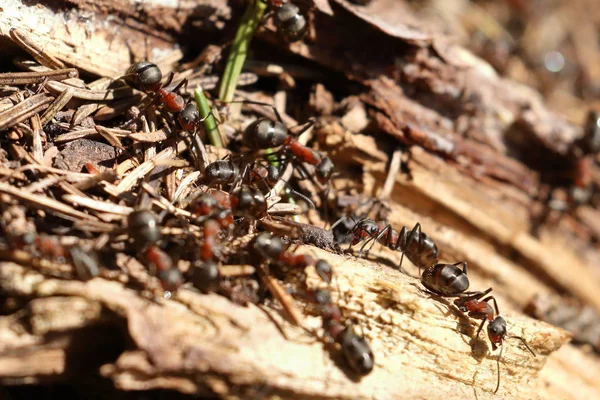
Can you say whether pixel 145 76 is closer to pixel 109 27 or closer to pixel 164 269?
pixel 109 27

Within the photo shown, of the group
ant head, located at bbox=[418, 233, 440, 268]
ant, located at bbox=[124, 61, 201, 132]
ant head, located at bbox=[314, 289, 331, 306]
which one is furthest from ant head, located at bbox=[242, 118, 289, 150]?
ant head, located at bbox=[314, 289, 331, 306]

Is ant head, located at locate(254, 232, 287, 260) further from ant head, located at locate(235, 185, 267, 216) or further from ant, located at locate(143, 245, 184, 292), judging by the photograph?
ant, located at locate(143, 245, 184, 292)

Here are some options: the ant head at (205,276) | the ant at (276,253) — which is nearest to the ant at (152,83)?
the ant at (276,253)

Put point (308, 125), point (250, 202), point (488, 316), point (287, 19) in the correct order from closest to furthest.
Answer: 1. point (250, 202)
2. point (488, 316)
3. point (287, 19)
4. point (308, 125)

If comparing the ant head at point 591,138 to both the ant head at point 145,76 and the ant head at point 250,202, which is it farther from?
the ant head at point 145,76

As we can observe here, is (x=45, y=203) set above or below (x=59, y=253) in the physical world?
above

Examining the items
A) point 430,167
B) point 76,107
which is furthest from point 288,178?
point 76,107

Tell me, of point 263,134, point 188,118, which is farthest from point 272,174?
point 188,118
